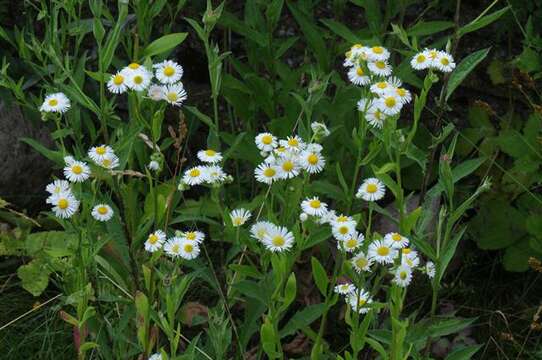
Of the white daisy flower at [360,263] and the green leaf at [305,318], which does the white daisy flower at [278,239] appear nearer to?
the white daisy flower at [360,263]

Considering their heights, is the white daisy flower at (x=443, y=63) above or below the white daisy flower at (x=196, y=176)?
above

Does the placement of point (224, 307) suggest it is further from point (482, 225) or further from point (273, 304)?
point (482, 225)

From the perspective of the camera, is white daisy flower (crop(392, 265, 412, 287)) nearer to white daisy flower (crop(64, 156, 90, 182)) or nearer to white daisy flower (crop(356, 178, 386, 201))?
white daisy flower (crop(356, 178, 386, 201))

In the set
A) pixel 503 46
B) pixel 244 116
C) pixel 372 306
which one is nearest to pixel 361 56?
pixel 372 306

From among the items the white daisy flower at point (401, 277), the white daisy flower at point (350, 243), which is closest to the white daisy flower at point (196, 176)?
the white daisy flower at point (350, 243)

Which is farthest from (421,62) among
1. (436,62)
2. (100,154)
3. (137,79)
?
(100,154)

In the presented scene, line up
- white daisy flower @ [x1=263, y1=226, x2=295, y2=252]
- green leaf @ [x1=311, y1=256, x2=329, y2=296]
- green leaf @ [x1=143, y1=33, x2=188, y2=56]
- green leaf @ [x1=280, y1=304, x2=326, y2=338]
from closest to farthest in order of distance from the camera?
white daisy flower @ [x1=263, y1=226, x2=295, y2=252], green leaf @ [x1=311, y1=256, x2=329, y2=296], green leaf @ [x1=280, y1=304, x2=326, y2=338], green leaf @ [x1=143, y1=33, x2=188, y2=56]

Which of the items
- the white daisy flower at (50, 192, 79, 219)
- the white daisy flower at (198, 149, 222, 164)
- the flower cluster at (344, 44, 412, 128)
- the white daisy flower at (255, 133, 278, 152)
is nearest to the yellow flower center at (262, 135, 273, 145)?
the white daisy flower at (255, 133, 278, 152)
